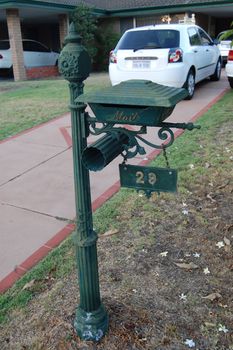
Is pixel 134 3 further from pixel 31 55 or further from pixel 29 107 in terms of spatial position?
pixel 29 107

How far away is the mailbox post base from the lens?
2.28 m

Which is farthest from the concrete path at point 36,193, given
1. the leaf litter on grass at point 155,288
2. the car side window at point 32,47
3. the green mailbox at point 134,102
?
the car side window at point 32,47

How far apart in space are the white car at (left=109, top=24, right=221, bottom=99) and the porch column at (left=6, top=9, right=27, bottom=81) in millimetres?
8911

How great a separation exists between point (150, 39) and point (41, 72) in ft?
34.3

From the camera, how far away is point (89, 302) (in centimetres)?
227

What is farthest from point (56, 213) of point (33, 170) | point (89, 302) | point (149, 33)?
point (149, 33)

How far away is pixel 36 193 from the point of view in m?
4.39

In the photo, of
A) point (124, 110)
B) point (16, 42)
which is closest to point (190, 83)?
point (124, 110)

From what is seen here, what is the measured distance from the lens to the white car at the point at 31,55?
17.1 m

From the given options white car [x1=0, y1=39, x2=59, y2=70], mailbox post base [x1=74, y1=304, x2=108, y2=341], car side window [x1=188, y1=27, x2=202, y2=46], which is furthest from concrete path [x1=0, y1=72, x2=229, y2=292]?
white car [x1=0, y1=39, x2=59, y2=70]

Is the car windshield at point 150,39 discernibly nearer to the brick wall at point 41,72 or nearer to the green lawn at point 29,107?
the green lawn at point 29,107

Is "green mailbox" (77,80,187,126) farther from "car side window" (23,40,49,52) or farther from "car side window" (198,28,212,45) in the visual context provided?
"car side window" (23,40,49,52)

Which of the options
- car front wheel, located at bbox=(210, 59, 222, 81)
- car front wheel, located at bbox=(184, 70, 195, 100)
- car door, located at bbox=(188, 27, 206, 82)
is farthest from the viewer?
car front wheel, located at bbox=(210, 59, 222, 81)

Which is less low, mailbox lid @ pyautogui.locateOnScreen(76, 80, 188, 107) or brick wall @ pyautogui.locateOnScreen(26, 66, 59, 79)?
mailbox lid @ pyautogui.locateOnScreen(76, 80, 188, 107)
